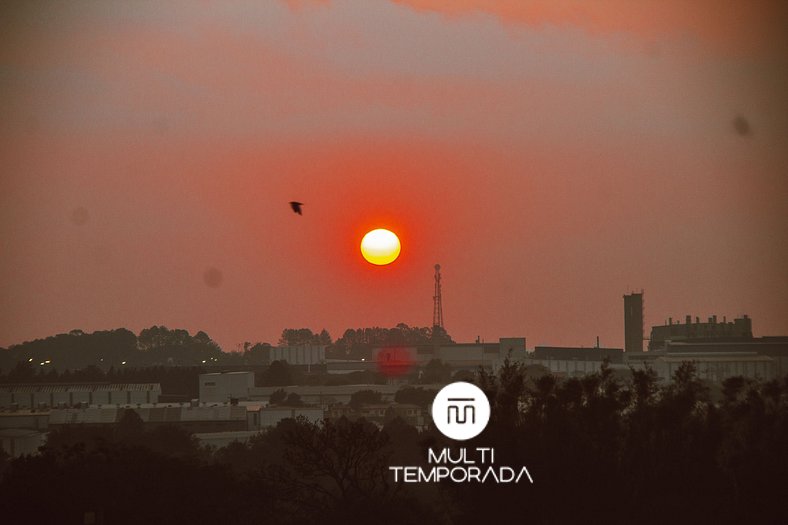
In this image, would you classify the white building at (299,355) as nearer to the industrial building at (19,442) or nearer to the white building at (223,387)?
the white building at (223,387)

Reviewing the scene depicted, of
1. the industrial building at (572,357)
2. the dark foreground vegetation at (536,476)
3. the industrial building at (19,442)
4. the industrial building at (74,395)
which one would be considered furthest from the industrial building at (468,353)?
the dark foreground vegetation at (536,476)

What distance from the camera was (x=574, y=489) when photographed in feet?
65.0

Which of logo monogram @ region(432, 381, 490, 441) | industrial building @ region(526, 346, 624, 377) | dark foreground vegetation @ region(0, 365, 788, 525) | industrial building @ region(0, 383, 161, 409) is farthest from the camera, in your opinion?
industrial building @ region(526, 346, 624, 377)

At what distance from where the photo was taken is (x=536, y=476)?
20.3 meters

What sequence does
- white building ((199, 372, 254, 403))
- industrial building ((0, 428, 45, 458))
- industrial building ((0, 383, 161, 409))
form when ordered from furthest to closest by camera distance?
white building ((199, 372, 254, 403))
industrial building ((0, 383, 161, 409))
industrial building ((0, 428, 45, 458))

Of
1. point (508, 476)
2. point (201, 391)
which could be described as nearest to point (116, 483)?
point (508, 476)

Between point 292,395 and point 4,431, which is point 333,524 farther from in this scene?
point 292,395

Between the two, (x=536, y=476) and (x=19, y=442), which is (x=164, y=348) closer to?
(x=19, y=442)

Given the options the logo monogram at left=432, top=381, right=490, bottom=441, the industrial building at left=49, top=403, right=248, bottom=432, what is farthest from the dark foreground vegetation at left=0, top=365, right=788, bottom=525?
the industrial building at left=49, top=403, right=248, bottom=432

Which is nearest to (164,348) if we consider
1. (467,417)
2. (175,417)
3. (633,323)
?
(633,323)

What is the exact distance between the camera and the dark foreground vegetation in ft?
64.0

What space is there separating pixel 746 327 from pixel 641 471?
2868 inches

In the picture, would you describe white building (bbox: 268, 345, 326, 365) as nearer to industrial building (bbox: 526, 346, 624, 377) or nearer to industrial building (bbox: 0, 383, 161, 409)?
industrial building (bbox: 526, 346, 624, 377)

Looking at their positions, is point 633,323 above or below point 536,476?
above
